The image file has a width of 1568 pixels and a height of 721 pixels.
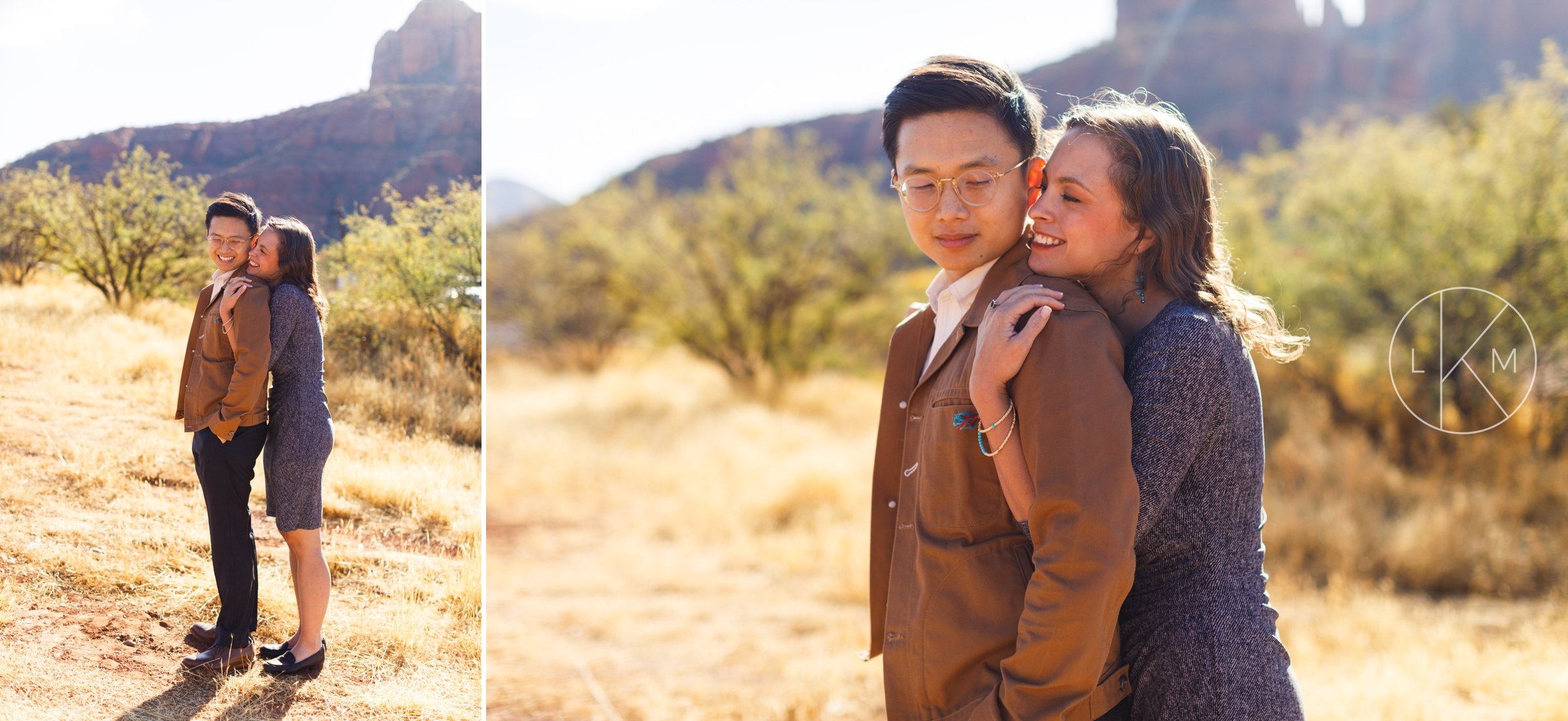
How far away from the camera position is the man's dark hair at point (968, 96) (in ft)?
5.60

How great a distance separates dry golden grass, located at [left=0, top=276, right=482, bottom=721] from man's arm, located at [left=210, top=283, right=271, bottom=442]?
13.7 inches

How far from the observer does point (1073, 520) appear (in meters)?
1.38

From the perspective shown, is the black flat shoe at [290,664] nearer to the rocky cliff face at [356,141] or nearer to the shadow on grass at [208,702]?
the shadow on grass at [208,702]

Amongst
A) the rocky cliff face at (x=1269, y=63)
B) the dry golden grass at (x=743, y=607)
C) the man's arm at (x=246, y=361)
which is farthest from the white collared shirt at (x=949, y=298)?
the rocky cliff face at (x=1269, y=63)

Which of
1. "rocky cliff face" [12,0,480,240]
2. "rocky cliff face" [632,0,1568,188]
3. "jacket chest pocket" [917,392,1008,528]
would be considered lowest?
"jacket chest pocket" [917,392,1008,528]

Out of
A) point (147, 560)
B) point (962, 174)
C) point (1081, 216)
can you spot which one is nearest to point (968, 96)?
point (962, 174)

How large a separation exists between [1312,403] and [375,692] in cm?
962

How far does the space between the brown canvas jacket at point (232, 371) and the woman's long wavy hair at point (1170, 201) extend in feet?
7.70

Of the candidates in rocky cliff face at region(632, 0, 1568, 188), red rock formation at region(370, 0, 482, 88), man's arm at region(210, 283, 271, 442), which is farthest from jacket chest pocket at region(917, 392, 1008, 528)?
rocky cliff face at region(632, 0, 1568, 188)

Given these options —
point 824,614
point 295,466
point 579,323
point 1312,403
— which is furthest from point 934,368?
point 579,323

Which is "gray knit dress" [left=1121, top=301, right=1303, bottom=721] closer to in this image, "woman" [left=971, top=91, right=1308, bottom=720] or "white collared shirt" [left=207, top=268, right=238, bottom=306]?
"woman" [left=971, top=91, right=1308, bottom=720]

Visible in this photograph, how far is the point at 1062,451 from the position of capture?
140 cm

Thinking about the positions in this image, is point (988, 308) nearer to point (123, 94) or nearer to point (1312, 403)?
point (123, 94)
